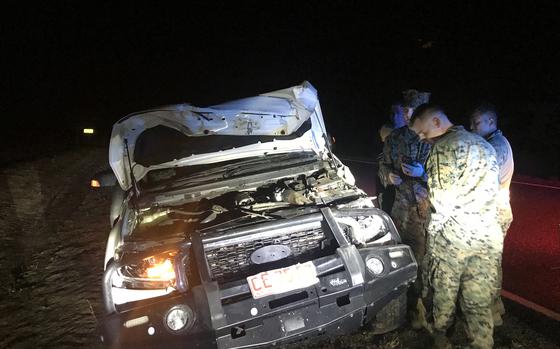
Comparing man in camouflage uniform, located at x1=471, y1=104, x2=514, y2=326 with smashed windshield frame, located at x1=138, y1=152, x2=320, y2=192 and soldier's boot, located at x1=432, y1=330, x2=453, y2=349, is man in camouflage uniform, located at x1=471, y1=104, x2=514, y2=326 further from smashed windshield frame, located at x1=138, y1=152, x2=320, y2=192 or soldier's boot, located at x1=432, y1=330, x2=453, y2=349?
smashed windshield frame, located at x1=138, y1=152, x2=320, y2=192

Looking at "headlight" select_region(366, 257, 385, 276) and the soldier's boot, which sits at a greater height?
"headlight" select_region(366, 257, 385, 276)

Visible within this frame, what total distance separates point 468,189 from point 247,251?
165 cm

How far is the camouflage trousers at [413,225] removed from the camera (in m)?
3.71

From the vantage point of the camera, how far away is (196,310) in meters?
2.61

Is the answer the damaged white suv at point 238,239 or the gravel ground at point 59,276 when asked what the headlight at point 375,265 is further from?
the gravel ground at point 59,276

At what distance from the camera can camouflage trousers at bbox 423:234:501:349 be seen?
276cm

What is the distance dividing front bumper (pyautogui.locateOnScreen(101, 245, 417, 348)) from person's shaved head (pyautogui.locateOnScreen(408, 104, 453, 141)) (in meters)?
1.06

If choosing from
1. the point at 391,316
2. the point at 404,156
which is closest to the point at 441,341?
the point at 391,316

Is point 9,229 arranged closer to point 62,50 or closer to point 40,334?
point 40,334

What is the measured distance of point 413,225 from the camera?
3.86m

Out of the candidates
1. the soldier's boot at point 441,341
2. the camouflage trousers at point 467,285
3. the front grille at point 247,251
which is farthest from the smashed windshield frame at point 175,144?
the soldier's boot at point 441,341

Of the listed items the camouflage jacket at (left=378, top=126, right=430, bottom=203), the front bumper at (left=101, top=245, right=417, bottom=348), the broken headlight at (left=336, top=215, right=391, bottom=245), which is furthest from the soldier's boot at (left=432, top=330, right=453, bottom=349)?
the camouflage jacket at (left=378, top=126, right=430, bottom=203)

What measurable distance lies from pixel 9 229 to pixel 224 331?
557cm

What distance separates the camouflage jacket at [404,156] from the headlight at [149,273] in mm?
2321
